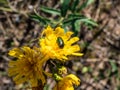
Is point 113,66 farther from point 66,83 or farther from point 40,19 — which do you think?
point 66,83

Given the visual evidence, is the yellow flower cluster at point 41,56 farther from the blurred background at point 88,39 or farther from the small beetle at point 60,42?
the blurred background at point 88,39

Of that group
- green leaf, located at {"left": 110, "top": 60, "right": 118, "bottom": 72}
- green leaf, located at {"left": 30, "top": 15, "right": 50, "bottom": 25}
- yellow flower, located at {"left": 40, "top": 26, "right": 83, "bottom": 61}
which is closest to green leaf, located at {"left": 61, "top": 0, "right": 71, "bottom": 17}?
green leaf, located at {"left": 30, "top": 15, "right": 50, "bottom": 25}

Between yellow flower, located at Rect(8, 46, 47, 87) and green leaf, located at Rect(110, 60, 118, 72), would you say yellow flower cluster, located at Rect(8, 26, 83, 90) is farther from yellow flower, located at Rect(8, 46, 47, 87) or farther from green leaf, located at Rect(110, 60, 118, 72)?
green leaf, located at Rect(110, 60, 118, 72)

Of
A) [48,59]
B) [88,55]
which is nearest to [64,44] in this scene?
[48,59]

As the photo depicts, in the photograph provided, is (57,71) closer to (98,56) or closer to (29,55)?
(29,55)

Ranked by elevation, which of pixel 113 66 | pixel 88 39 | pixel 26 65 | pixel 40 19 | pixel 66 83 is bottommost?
pixel 113 66

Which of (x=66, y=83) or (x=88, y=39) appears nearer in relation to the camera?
(x=66, y=83)

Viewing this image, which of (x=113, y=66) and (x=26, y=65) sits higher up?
(x=26, y=65)

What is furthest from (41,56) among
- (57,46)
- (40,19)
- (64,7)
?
(64,7)
